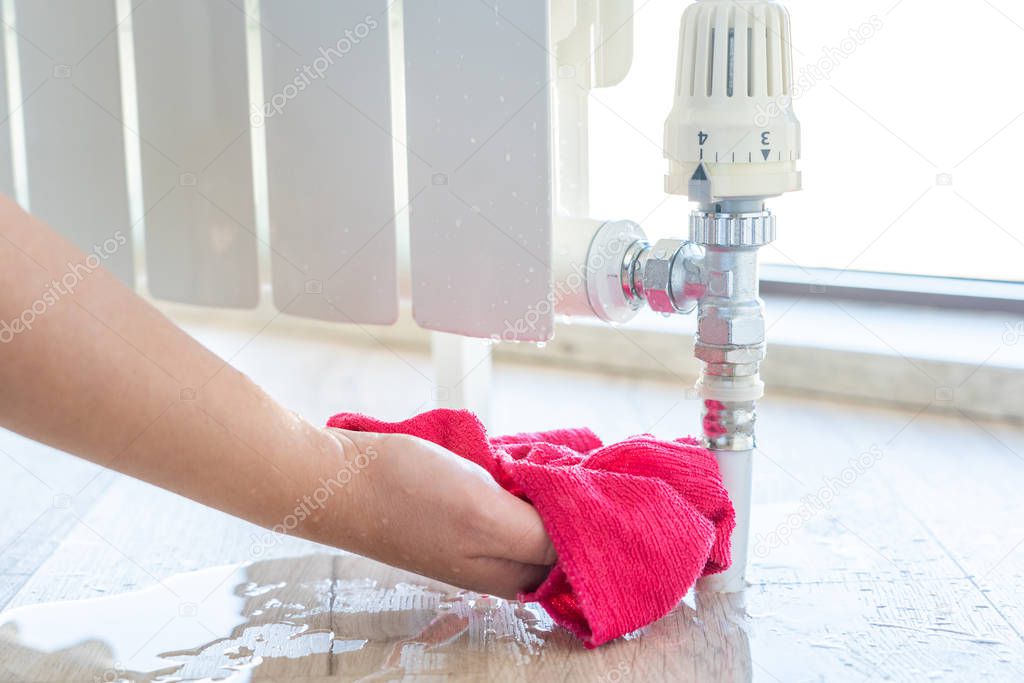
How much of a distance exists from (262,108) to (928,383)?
0.60m

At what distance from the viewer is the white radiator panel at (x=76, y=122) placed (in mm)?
830

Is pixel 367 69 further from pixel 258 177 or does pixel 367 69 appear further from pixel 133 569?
pixel 133 569

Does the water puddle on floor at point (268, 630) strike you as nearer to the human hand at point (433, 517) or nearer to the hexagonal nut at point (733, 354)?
the human hand at point (433, 517)

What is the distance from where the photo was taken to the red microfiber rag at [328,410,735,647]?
0.50 m

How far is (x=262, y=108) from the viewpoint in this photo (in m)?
0.76

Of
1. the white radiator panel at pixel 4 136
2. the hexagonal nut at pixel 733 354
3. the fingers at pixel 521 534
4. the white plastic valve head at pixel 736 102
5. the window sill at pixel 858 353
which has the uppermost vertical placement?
the white radiator panel at pixel 4 136

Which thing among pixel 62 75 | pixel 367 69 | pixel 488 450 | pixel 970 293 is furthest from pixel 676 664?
pixel 62 75

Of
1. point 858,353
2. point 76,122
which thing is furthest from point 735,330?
point 76,122

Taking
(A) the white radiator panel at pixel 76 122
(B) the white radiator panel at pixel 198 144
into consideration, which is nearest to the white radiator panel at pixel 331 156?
(B) the white radiator panel at pixel 198 144

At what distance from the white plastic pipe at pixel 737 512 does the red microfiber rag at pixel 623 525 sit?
0.02 metres

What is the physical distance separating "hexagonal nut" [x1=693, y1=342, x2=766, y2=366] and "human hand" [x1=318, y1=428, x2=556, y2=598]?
0.13 metres

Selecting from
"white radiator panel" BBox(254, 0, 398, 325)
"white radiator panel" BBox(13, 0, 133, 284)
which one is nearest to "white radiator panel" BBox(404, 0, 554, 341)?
"white radiator panel" BBox(254, 0, 398, 325)

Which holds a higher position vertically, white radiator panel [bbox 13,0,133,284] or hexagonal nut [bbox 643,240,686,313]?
white radiator panel [bbox 13,0,133,284]

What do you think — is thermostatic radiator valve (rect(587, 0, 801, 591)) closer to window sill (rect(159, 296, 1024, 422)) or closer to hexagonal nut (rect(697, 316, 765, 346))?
hexagonal nut (rect(697, 316, 765, 346))
